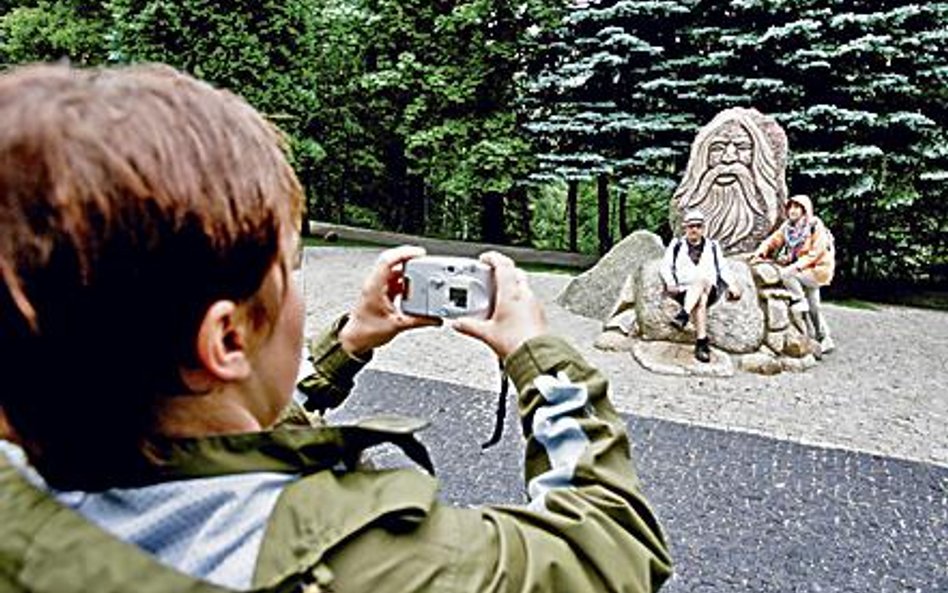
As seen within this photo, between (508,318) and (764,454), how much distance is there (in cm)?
498

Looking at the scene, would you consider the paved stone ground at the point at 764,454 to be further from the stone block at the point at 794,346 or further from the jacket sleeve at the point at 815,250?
the jacket sleeve at the point at 815,250

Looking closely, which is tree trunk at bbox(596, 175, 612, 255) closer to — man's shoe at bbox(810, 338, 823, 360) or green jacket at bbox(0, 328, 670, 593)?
man's shoe at bbox(810, 338, 823, 360)

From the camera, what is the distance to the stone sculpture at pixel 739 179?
8914mm

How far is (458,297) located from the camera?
0.99 m

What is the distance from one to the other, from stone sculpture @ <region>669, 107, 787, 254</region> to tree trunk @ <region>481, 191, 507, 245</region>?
880 centimetres

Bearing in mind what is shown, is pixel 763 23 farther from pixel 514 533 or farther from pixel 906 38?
pixel 514 533

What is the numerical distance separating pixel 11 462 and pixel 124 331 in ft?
0.61

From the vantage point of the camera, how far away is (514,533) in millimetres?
767

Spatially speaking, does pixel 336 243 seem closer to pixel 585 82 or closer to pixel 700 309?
pixel 585 82

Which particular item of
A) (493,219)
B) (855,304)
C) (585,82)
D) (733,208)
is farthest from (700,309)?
(493,219)

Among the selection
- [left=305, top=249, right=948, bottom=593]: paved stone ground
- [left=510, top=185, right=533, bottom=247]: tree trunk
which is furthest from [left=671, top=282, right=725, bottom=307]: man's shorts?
[left=510, top=185, right=533, bottom=247]: tree trunk

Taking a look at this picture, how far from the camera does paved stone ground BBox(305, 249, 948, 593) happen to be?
161 inches

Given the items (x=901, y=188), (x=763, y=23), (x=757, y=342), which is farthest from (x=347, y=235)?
(x=757, y=342)

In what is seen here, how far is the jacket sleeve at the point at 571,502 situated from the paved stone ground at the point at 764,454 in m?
3.15
